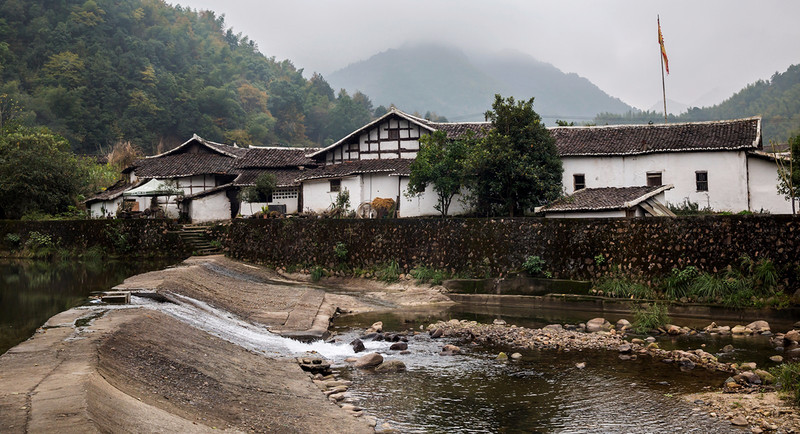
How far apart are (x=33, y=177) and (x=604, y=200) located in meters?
32.6

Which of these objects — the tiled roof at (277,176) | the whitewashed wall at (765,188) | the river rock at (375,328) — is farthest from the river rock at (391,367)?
the tiled roof at (277,176)

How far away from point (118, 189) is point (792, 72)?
91077 millimetres

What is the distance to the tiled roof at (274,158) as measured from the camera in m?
41.3

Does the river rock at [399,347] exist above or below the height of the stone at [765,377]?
above

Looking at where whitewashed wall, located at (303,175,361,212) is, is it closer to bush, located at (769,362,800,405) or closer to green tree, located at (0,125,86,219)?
green tree, located at (0,125,86,219)

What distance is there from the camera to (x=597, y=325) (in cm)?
1891

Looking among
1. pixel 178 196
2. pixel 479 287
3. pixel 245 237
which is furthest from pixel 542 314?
pixel 178 196

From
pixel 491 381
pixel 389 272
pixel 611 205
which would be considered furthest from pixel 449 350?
pixel 611 205

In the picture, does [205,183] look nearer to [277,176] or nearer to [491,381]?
[277,176]

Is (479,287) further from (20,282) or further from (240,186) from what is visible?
(240,186)

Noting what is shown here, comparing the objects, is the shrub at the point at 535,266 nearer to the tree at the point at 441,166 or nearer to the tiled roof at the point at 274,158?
the tree at the point at 441,166

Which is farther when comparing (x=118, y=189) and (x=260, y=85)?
(x=260, y=85)

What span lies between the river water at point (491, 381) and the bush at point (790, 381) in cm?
119

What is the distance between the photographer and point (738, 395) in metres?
11.7
